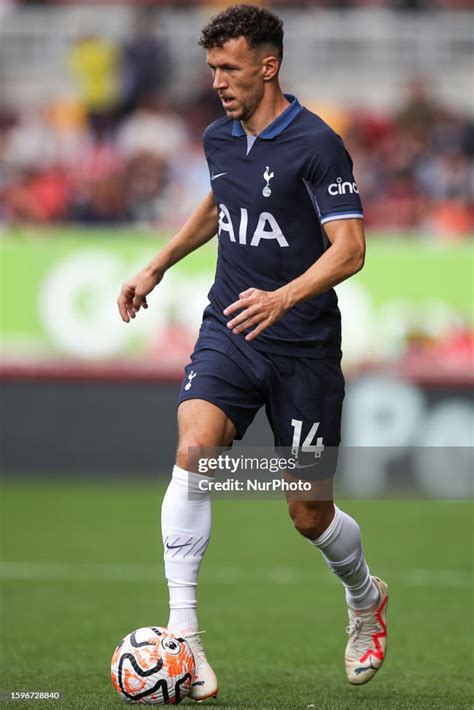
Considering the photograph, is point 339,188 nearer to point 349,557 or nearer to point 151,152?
point 349,557

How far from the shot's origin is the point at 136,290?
5.86 meters

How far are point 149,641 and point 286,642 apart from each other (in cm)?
192

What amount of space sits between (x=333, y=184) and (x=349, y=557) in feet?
5.07

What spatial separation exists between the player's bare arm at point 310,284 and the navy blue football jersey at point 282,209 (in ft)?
0.24

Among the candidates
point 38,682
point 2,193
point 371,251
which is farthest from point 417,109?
point 38,682

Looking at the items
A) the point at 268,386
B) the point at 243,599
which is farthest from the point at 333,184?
the point at 243,599

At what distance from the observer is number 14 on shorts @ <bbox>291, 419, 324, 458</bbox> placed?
5.54m

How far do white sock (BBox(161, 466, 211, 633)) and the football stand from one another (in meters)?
0.17

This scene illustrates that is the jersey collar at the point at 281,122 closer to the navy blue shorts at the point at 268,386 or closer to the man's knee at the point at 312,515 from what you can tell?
the navy blue shorts at the point at 268,386

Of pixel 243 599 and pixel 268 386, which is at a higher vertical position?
pixel 268 386

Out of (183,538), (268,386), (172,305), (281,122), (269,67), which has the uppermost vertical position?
(172,305)

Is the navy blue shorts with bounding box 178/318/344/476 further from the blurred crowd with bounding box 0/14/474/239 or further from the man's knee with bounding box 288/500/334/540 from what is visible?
the blurred crowd with bounding box 0/14/474/239

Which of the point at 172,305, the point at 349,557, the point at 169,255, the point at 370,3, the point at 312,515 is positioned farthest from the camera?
the point at 370,3

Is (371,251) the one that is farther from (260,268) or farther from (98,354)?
(260,268)
